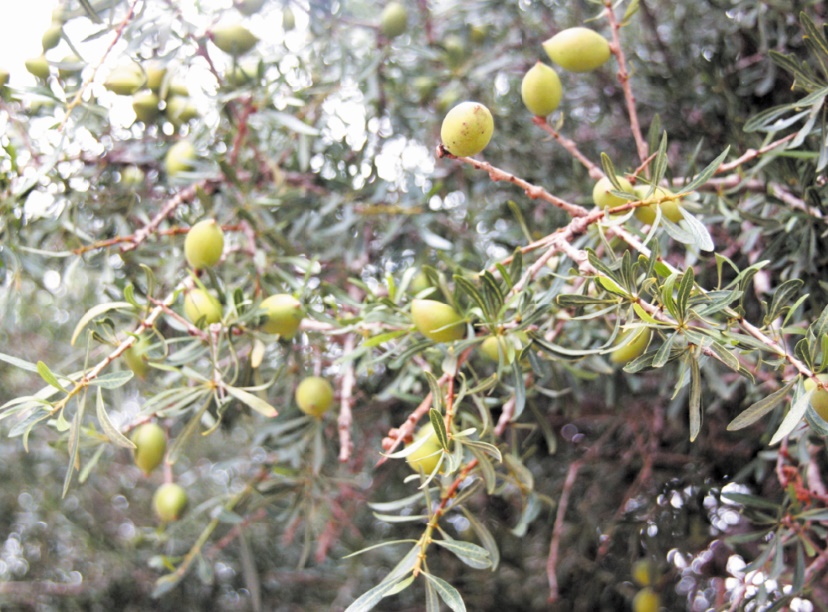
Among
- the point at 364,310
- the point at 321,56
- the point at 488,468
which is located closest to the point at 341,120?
the point at 321,56

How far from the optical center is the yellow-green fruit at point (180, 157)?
4.36 ft

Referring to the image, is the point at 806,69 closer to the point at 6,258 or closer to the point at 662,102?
the point at 662,102

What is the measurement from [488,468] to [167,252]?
2.75 feet

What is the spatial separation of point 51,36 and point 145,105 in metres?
0.20

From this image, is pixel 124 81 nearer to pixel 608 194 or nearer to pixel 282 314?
pixel 282 314

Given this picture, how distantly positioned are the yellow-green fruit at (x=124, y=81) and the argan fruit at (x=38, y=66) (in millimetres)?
126

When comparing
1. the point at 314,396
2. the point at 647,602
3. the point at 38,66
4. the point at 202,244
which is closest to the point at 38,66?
the point at 38,66

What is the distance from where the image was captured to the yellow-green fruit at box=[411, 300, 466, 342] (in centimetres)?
89

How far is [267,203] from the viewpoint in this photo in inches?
49.0

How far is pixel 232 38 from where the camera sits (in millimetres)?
1295

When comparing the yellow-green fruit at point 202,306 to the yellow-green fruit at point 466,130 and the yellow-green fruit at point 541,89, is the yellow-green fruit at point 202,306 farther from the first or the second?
the yellow-green fruit at point 541,89

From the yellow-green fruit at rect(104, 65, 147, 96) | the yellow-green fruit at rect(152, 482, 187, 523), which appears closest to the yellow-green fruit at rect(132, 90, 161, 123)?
the yellow-green fruit at rect(104, 65, 147, 96)

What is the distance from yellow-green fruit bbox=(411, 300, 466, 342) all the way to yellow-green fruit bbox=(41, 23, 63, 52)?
3.04ft

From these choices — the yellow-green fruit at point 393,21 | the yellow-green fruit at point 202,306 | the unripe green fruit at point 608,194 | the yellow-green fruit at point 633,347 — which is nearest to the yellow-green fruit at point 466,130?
the unripe green fruit at point 608,194
